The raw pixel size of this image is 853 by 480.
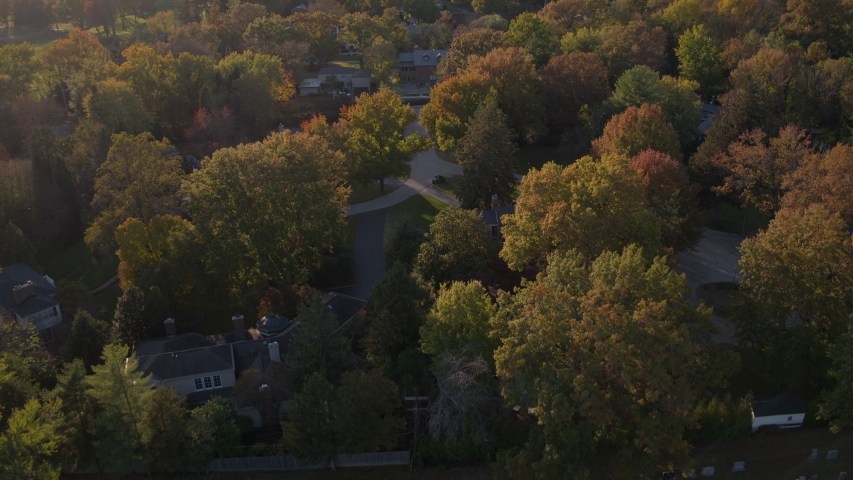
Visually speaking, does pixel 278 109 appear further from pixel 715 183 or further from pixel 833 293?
pixel 833 293

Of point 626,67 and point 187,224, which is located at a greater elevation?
point 626,67

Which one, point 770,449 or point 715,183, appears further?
point 715,183

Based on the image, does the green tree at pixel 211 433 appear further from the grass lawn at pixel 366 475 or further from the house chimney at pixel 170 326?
the house chimney at pixel 170 326

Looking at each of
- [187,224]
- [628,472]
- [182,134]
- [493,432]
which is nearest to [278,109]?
[182,134]

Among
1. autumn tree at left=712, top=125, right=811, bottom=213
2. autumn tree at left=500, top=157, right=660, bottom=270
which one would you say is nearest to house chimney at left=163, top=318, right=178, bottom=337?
autumn tree at left=500, top=157, right=660, bottom=270

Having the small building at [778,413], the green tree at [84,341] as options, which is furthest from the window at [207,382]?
the small building at [778,413]

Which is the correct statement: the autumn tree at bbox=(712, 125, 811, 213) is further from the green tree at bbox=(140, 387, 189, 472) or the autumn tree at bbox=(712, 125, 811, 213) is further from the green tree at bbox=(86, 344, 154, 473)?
the green tree at bbox=(86, 344, 154, 473)

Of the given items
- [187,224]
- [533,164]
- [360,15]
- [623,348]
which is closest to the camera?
[623,348]
